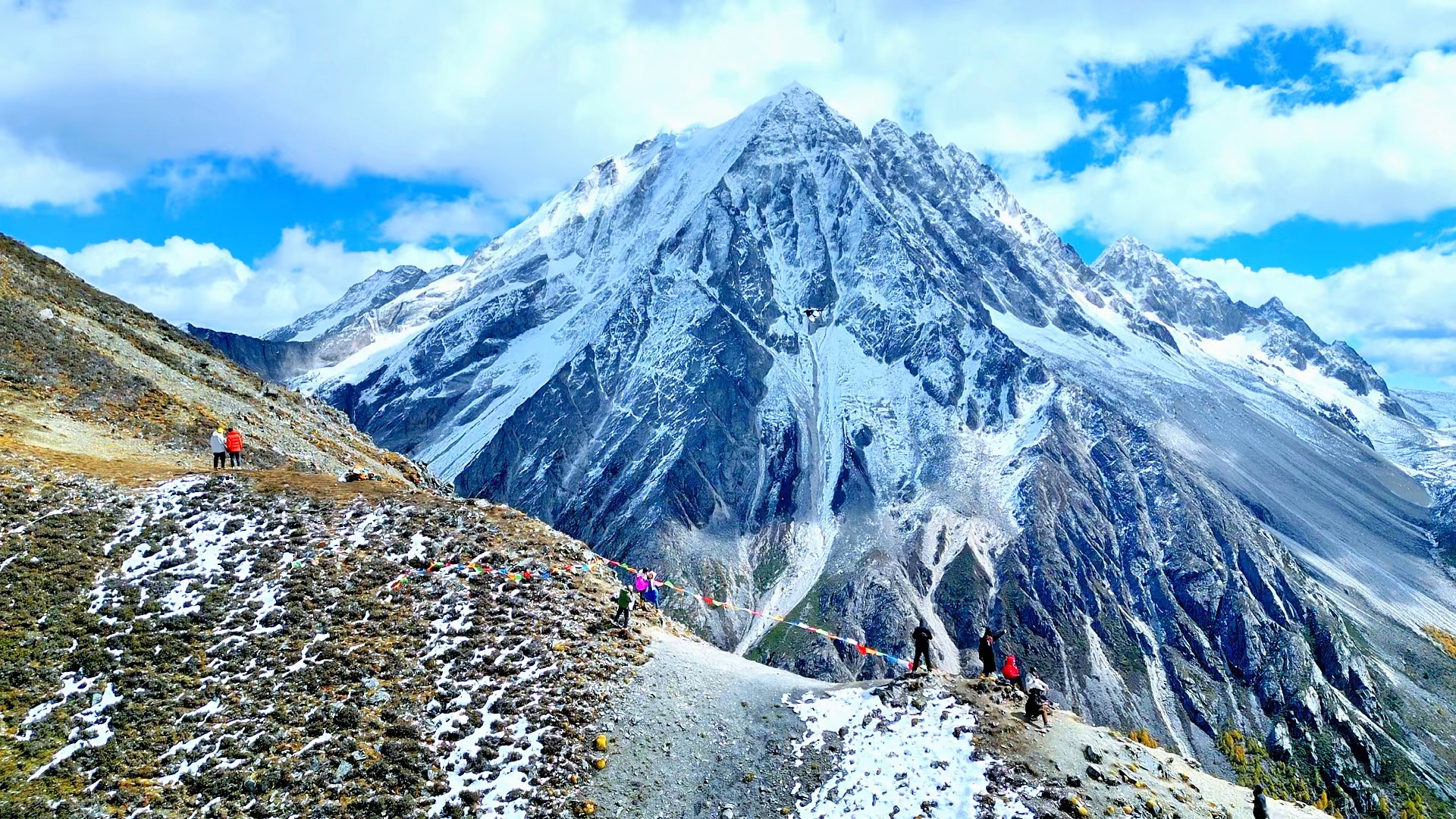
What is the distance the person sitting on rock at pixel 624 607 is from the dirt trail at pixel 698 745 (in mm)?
1722

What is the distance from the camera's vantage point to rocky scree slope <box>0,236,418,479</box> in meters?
46.3

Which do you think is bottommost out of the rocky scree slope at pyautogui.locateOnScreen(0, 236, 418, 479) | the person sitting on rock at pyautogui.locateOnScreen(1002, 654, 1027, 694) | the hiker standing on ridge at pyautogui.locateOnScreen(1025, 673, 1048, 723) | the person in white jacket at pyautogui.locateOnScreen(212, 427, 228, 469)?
the hiker standing on ridge at pyautogui.locateOnScreen(1025, 673, 1048, 723)

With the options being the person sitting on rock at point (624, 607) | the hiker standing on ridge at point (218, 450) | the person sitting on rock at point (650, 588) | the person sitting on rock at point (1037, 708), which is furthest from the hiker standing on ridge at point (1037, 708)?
the hiker standing on ridge at point (218, 450)

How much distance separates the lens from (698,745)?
29672mm

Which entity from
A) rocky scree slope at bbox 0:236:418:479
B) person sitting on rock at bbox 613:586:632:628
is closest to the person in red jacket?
rocky scree slope at bbox 0:236:418:479

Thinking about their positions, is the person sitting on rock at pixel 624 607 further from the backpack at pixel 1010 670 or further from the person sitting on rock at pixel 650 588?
the backpack at pixel 1010 670

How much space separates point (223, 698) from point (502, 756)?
9586 mm

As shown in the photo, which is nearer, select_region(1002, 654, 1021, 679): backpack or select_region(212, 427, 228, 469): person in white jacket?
select_region(1002, 654, 1021, 679): backpack

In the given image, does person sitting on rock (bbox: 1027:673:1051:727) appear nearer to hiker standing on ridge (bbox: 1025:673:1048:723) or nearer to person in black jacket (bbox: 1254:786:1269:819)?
hiker standing on ridge (bbox: 1025:673:1048:723)

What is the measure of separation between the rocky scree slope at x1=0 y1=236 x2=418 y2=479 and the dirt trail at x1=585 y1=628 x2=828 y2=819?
102 feet

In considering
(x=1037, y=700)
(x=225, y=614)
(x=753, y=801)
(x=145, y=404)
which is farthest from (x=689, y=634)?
(x=145, y=404)

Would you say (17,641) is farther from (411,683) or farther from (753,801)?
(753,801)

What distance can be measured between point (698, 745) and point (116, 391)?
45132mm

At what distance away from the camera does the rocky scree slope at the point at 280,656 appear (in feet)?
81.1
